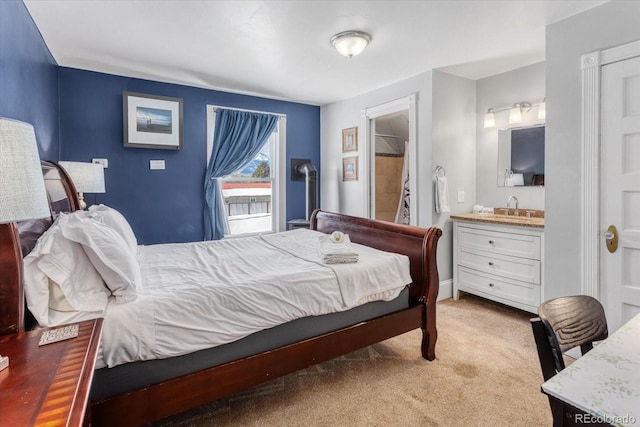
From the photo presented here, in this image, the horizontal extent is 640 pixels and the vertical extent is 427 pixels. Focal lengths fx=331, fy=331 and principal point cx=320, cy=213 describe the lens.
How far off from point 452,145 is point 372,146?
41.4 inches

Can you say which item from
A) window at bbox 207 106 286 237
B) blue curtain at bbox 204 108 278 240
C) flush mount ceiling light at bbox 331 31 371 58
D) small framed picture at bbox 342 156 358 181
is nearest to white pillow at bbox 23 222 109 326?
flush mount ceiling light at bbox 331 31 371 58

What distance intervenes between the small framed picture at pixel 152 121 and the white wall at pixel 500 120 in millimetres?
3512

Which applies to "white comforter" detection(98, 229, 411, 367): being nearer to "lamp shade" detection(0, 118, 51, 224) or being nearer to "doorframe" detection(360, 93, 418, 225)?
"lamp shade" detection(0, 118, 51, 224)

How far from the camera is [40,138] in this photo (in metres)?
2.58

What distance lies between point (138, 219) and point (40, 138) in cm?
131

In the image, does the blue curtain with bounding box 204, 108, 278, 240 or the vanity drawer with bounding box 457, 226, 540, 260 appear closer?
→ the vanity drawer with bounding box 457, 226, 540, 260

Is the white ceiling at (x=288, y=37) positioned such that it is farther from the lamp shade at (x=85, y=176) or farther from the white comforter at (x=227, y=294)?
the white comforter at (x=227, y=294)

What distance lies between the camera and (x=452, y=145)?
366 cm

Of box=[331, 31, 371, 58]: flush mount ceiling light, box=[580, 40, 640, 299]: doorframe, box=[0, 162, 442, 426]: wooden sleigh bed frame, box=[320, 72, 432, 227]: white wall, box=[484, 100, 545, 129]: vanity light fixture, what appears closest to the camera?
box=[0, 162, 442, 426]: wooden sleigh bed frame

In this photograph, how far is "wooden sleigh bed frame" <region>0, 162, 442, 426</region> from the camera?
3.75 ft

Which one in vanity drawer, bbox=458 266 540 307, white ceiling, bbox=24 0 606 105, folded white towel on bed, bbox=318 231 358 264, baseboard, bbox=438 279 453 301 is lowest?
baseboard, bbox=438 279 453 301

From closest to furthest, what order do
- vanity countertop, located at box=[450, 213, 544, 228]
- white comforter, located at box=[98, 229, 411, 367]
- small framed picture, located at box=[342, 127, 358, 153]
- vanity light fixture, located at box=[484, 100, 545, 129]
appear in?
white comforter, located at box=[98, 229, 411, 367], vanity countertop, located at box=[450, 213, 544, 228], vanity light fixture, located at box=[484, 100, 545, 129], small framed picture, located at box=[342, 127, 358, 153]

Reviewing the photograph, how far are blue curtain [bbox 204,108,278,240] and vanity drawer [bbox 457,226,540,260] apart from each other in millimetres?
2772

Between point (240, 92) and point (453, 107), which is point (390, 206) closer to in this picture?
point (453, 107)
